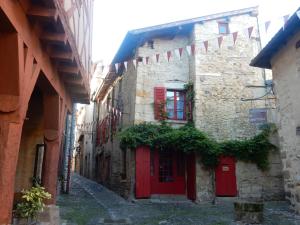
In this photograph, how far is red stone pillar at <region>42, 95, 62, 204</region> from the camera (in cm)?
706

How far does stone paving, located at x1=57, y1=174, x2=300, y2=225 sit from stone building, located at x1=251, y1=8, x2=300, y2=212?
92 cm

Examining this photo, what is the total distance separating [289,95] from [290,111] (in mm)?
407

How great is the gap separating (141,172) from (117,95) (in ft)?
18.1

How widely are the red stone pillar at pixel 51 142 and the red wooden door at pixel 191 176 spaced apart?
6177 mm

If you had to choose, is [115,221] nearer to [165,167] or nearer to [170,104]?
[165,167]

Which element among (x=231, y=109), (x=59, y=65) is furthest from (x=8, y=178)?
(x=231, y=109)

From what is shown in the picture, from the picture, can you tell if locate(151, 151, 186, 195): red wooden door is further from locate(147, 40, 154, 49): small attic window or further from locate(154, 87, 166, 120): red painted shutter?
locate(147, 40, 154, 49): small attic window

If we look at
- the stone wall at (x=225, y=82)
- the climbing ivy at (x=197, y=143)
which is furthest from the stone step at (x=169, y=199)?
the stone wall at (x=225, y=82)

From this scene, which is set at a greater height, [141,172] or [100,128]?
[100,128]

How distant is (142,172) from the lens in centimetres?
1220

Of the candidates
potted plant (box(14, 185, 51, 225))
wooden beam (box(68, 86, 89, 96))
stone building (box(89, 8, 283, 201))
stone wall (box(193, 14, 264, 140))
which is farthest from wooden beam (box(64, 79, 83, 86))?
stone wall (box(193, 14, 264, 140))

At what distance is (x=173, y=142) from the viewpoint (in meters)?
12.0

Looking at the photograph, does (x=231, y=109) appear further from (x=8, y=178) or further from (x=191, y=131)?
(x=8, y=178)

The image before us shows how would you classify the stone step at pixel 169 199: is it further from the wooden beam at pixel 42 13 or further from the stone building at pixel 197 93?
the wooden beam at pixel 42 13
